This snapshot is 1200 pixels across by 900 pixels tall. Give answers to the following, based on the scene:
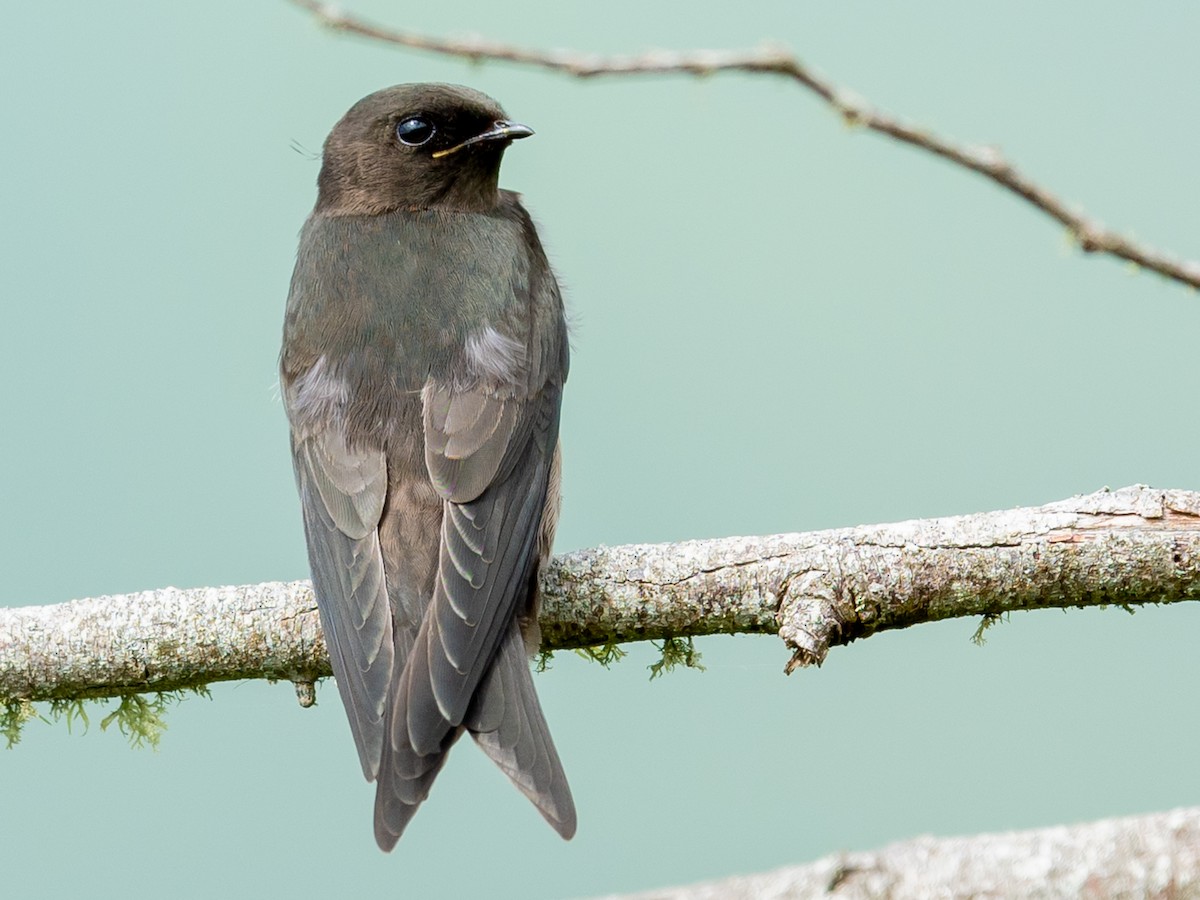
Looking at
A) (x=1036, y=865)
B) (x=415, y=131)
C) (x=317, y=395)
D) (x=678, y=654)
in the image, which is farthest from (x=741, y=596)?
(x=415, y=131)

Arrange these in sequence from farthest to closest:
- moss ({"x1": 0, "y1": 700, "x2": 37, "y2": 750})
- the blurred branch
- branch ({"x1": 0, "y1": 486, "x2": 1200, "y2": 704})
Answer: moss ({"x1": 0, "y1": 700, "x2": 37, "y2": 750}) → branch ({"x1": 0, "y1": 486, "x2": 1200, "y2": 704}) → the blurred branch

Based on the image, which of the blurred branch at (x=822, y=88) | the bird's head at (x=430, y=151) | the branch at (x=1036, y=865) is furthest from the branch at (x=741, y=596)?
the blurred branch at (x=822, y=88)

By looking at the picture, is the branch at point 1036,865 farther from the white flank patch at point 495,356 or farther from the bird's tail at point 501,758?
the white flank patch at point 495,356

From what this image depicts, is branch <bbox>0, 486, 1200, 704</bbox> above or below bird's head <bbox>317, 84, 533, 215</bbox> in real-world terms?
below

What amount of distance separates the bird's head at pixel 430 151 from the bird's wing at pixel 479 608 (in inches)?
29.4

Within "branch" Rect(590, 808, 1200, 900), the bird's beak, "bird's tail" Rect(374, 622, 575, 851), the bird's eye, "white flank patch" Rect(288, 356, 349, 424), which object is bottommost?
"branch" Rect(590, 808, 1200, 900)

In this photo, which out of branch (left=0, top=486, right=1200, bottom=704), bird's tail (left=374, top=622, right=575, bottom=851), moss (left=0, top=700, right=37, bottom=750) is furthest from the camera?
moss (left=0, top=700, right=37, bottom=750)

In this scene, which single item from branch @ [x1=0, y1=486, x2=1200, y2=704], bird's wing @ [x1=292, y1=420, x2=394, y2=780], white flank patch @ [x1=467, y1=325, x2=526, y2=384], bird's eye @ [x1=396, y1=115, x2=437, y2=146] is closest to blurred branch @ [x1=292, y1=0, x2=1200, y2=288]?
branch @ [x1=0, y1=486, x2=1200, y2=704]

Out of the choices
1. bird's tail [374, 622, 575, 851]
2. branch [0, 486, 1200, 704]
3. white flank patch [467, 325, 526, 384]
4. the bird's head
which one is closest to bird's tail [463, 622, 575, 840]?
bird's tail [374, 622, 575, 851]

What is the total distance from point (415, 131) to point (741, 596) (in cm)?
174

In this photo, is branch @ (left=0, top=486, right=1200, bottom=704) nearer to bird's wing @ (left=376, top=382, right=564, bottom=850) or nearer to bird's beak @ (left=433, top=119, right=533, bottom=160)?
bird's wing @ (left=376, top=382, right=564, bottom=850)

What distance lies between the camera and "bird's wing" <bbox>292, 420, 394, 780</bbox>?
291 centimetres

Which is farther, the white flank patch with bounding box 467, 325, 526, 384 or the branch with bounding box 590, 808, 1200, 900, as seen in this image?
the white flank patch with bounding box 467, 325, 526, 384

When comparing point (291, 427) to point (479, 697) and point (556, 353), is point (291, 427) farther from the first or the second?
point (479, 697)
